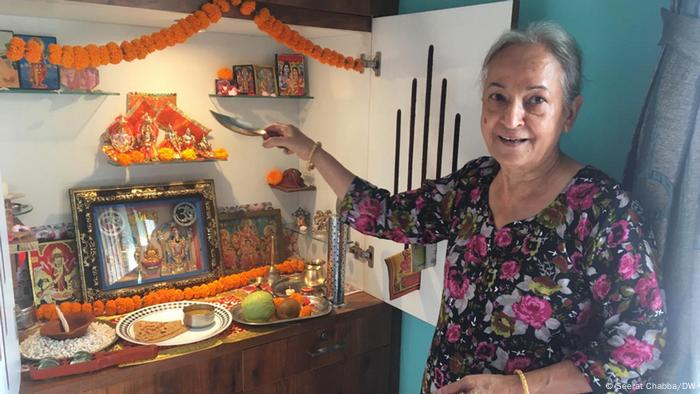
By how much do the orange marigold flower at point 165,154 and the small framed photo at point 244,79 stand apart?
1.17ft

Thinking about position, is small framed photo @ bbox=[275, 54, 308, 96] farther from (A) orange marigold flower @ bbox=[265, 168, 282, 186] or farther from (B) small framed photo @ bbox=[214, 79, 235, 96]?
(A) orange marigold flower @ bbox=[265, 168, 282, 186]

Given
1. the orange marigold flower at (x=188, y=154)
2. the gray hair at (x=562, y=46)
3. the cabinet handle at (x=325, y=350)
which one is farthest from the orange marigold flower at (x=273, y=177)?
the gray hair at (x=562, y=46)

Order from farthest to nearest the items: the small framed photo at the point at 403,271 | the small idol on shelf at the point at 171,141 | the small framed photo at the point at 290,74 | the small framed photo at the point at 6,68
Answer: the small framed photo at the point at 290,74, the small idol on shelf at the point at 171,141, the small framed photo at the point at 403,271, the small framed photo at the point at 6,68

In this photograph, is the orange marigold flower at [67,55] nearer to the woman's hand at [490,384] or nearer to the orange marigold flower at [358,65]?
the orange marigold flower at [358,65]

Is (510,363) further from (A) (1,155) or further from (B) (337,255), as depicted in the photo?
(A) (1,155)

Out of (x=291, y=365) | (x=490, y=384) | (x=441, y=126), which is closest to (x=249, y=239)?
(x=291, y=365)

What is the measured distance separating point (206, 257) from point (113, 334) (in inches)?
18.2

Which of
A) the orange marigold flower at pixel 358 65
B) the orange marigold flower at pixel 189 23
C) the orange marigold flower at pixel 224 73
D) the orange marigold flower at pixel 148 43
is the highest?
the orange marigold flower at pixel 189 23

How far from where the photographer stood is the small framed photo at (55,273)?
5.35 feet

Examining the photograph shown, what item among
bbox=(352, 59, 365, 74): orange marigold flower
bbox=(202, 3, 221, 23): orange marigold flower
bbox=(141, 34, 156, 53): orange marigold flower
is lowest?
bbox=(352, 59, 365, 74): orange marigold flower

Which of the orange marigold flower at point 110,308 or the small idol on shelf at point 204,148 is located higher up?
the small idol on shelf at point 204,148

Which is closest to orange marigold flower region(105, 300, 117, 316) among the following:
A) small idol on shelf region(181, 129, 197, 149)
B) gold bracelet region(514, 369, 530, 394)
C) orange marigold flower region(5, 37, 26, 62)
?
small idol on shelf region(181, 129, 197, 149)

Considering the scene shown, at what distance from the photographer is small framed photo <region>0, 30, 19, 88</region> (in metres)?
1.49

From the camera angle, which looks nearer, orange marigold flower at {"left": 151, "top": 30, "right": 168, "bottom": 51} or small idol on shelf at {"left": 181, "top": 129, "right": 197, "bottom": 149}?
orange marigold flower at {"left": 151, "top": 30, "right": 168, "bottom": 51}
